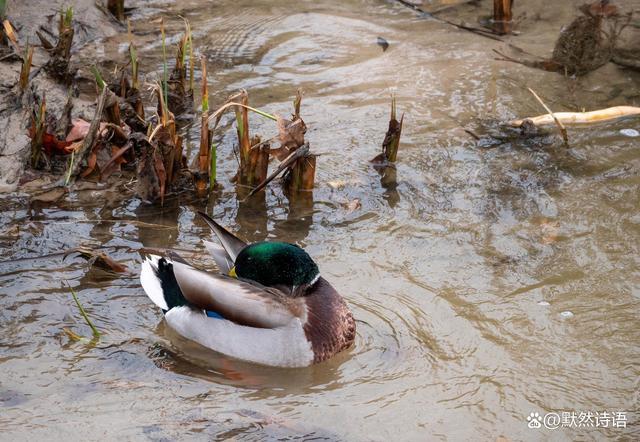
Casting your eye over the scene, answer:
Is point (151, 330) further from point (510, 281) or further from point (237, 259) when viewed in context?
point (510, 281)

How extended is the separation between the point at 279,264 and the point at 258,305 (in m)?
0.34

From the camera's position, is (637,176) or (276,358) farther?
(637,176)

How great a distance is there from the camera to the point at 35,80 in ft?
22.9

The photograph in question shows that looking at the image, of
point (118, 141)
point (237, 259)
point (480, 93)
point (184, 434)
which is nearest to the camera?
point (184, 434)

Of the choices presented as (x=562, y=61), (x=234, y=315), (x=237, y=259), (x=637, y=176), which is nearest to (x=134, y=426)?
(x=234, y=315)

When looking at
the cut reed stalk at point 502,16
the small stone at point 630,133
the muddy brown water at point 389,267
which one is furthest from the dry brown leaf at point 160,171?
the cut reed stalk at point 502,16

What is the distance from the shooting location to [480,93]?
7.44 meters

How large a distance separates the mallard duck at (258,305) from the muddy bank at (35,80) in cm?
186

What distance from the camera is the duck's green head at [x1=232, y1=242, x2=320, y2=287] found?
4.78 metres

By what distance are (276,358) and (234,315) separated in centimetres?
29

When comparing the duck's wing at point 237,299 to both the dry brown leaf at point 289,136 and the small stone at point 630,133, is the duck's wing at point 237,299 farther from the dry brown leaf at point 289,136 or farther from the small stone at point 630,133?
the small stone at point 630,133

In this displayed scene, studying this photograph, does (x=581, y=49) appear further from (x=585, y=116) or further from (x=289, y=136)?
(x=289, y=136)

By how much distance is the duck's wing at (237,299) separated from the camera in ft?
14.8

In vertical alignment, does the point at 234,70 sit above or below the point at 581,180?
above
